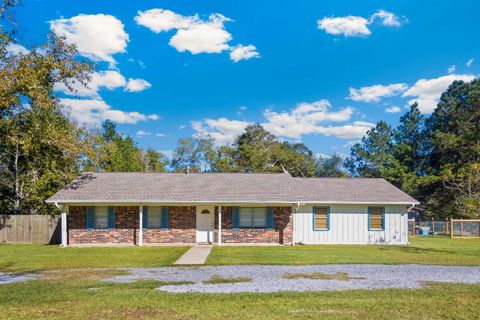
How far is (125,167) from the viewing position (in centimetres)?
4097

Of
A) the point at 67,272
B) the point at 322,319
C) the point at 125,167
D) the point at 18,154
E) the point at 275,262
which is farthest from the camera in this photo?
the point at 125,167

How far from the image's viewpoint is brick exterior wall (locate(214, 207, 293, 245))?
22750 mm

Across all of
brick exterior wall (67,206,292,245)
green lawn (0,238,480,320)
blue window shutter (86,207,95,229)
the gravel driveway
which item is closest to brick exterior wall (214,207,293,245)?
brick exterior wall (67,206,292,245)

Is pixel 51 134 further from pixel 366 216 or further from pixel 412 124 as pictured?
pixel 412 124

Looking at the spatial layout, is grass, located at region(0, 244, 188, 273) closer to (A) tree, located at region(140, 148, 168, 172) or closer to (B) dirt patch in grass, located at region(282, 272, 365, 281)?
(B) dirt patch in grass, located at region(282, 272, 365, 281)

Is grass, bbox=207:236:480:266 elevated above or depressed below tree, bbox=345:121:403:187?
below

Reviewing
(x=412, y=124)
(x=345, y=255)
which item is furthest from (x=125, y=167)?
(x=412, y=124)

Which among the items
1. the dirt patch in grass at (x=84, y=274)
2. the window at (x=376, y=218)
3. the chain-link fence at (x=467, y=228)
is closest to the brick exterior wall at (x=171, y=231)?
the window at (x=376, y=218)

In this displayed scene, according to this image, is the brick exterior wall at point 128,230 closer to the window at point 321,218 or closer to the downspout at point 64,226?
the downspout at point 64,226

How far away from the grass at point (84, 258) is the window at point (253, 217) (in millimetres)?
3842

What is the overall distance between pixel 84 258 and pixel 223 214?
8104mm

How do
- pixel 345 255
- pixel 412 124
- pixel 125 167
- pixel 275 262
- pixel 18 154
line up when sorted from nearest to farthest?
pixel 275 262, pixel 345 255, pixel 18 154, pixel 125 167, pixel 412 124

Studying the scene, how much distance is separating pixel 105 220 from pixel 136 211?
164 centimetres

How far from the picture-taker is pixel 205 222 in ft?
75.4
